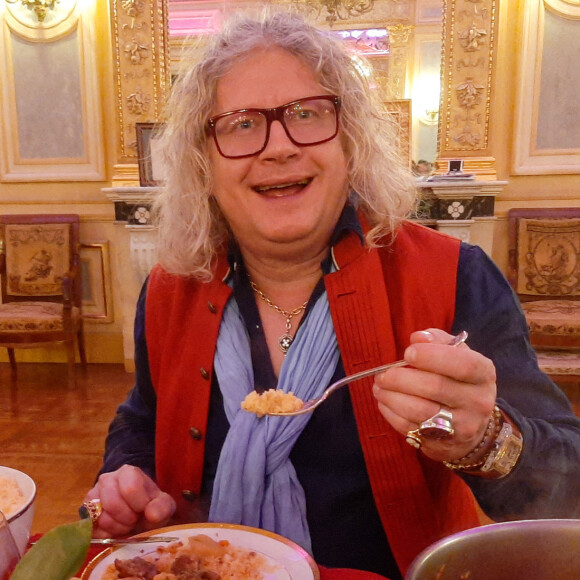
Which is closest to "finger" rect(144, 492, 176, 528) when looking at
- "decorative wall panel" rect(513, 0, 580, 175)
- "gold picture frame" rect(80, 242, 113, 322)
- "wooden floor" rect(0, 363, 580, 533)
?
"wooden floor" rect(0, 363, 580, 533)

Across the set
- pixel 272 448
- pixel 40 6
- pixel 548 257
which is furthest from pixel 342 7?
pixel 272 448

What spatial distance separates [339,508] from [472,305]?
1.43ft

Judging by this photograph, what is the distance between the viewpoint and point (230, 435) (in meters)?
1.00

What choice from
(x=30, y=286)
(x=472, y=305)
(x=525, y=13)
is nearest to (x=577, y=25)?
(x=525, y=13)

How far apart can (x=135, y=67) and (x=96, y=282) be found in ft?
5.10

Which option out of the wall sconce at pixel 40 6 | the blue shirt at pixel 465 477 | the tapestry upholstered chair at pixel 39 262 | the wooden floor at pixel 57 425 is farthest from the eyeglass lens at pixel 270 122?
the wall sconce at pixel 40 6

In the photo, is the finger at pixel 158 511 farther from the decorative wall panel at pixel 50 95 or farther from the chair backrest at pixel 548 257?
the decorative wall panel at pixel 50 95

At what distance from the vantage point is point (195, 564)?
0.65m

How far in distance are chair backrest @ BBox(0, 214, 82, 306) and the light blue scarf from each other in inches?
127

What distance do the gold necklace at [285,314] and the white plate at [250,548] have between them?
406mm

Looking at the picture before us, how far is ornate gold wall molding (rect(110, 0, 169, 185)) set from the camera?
372 centimetres

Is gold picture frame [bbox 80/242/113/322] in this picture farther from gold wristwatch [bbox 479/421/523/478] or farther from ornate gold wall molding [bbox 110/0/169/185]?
gold wristwatch [bbox 479/421/523/478]

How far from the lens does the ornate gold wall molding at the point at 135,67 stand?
3.72m

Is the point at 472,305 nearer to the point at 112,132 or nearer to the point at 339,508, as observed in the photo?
the point at 339,508
